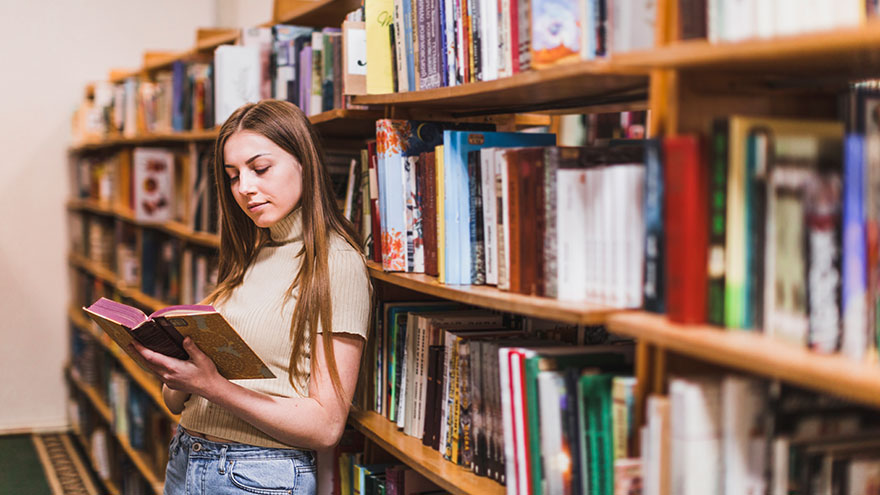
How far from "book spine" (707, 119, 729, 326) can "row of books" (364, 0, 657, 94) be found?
9.2 inches

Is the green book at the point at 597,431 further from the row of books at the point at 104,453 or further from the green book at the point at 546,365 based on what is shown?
the row of books at the point at 104,453

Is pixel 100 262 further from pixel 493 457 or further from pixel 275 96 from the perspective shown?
pixel 493 457

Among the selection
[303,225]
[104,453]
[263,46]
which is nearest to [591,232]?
[303,225]

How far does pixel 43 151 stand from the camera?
527 centimetres

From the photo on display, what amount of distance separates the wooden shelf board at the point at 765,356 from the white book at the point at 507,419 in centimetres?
31

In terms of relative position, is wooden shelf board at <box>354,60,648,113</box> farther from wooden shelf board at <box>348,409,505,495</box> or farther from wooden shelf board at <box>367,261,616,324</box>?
wooden shelf board at <box>348,409,505,495</box>

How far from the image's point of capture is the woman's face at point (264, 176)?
5.92 ft

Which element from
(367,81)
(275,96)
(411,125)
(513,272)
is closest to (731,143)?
(513,272)

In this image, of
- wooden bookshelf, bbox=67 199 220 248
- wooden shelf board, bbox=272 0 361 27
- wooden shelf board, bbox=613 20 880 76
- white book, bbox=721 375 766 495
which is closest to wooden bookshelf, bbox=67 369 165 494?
wooden bookshelf, bbox=67 199 220 248

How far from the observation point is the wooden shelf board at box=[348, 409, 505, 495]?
1.53m

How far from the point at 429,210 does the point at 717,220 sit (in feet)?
2.54

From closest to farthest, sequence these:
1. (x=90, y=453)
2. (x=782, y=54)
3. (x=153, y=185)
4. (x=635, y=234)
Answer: (x=782, y=54)
(x=635, y=234)
(x=153, y=185)
(x=90, y=453)

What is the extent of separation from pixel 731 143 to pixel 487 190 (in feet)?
1.93

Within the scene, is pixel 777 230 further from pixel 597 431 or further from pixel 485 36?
Result: pixel 485 36
